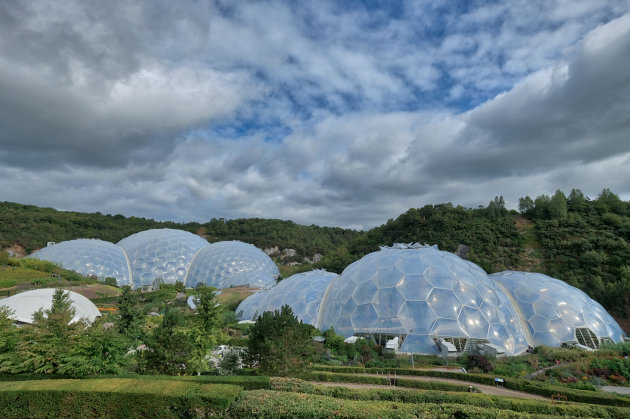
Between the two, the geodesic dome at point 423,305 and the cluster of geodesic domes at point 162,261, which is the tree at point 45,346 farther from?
the cluster of geodesic domes at point 162,261

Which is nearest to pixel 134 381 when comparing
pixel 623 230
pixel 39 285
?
pixel 39 285

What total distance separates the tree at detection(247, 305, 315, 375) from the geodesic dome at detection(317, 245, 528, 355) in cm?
818

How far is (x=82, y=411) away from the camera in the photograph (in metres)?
7.98

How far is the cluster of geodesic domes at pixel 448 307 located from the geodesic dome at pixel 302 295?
142mm

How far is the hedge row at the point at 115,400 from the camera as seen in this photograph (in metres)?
7.71

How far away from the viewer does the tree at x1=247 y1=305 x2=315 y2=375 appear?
35.2 ft

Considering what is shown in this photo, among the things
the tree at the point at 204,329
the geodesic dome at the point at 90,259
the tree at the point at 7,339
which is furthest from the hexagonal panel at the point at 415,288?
the geodesic dome at the point at 90,259

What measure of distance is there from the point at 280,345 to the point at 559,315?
62.3 feet

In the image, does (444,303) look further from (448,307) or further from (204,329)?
(204,329)

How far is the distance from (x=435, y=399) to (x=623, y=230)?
45.2 meters

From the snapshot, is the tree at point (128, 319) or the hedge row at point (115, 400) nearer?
the hedge row at point (115, 400)

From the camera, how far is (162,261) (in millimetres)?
47281

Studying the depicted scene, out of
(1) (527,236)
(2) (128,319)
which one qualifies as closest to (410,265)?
(2) (128,319)

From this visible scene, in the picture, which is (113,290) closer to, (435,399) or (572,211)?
(435,399)
